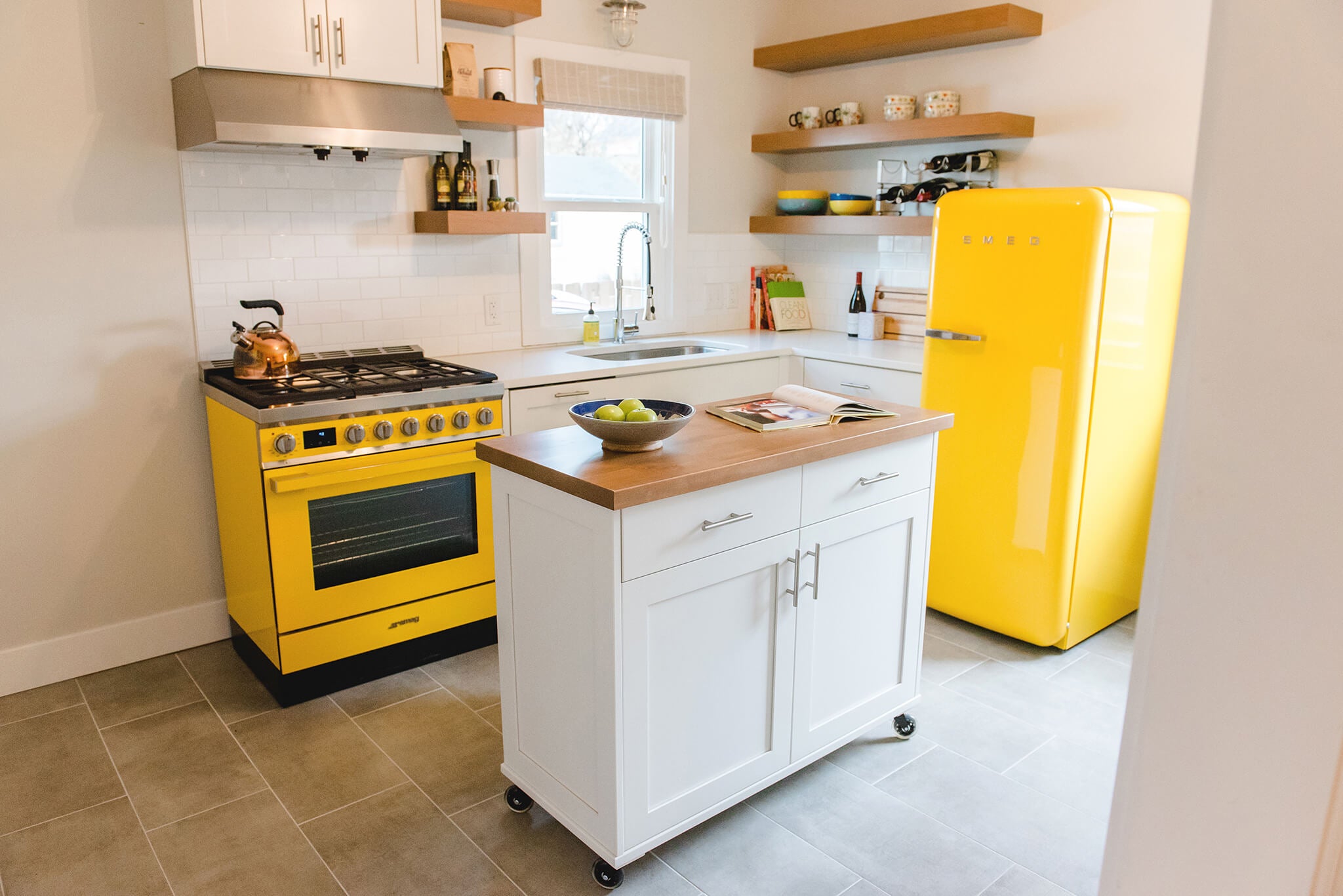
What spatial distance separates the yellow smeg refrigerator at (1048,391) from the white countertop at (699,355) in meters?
0.52

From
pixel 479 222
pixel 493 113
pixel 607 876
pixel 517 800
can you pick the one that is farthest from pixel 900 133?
pixel 607 876

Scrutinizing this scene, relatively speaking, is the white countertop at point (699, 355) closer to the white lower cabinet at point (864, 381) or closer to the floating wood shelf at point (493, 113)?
the white lower cabinet at point (864, 381)

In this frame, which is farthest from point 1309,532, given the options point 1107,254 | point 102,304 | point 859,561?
point 102,304

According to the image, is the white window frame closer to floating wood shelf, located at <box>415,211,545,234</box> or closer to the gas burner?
floating wood shelf, located at <box>415,211,545,234</box>

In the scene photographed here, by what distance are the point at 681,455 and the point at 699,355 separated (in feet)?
6.51

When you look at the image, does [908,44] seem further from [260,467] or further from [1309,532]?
[1309,532]

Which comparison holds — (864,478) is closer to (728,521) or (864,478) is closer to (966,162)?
(728,521)

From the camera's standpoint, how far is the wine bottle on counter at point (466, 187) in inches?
147

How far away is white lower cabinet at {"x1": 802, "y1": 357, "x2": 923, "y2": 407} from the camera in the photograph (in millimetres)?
3896

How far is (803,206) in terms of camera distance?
483cm

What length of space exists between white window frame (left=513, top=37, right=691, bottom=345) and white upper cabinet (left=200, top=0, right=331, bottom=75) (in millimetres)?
1135

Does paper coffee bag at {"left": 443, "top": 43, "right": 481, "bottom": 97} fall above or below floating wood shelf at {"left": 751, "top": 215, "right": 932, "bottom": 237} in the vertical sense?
above

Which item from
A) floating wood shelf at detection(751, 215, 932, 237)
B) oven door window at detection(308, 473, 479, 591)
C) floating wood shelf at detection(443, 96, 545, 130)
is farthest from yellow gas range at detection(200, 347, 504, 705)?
floating wood shelf at detection(751, 215, 932, 237)

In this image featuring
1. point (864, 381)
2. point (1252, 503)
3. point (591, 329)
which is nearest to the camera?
point (1252, 503)
